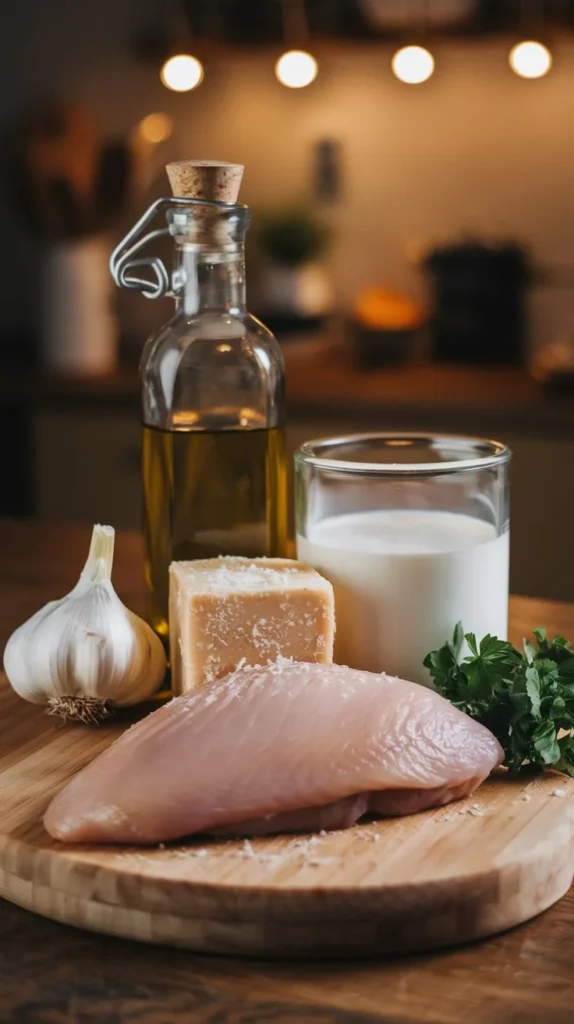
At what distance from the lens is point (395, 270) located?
11.0ft

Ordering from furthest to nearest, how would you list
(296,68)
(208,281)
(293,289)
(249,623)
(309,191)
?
(309,191) → (293,289) → (296,68) → (208,281) → (249,623)

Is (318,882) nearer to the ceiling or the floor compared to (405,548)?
nearer to the floor

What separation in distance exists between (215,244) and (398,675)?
39cm

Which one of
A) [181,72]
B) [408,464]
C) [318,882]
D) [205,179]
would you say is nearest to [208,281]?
[205,179]

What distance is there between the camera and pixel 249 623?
39.1 inches

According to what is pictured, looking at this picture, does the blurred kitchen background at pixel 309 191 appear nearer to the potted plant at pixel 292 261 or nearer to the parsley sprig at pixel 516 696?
the potted plant at pixel 292 261

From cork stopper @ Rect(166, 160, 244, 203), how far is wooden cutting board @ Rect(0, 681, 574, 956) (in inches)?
20.4

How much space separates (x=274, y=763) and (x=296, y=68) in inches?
104

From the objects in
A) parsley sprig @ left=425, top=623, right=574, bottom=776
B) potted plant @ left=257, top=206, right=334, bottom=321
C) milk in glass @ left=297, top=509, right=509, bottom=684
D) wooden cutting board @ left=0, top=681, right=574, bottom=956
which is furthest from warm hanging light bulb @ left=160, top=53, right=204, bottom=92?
wooden cutting board @ left=0, top=681, right=574, bottom=956

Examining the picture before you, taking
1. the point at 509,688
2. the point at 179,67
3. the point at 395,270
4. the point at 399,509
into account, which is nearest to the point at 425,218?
the point at 395,270

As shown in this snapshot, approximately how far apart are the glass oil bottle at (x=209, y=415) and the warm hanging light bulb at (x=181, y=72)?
7.22ft

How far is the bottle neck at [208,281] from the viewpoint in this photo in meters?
1.10

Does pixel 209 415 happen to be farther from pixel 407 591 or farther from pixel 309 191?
pixel 309 191

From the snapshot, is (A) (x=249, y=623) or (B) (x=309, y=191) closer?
(A) (x=249, y=623)
